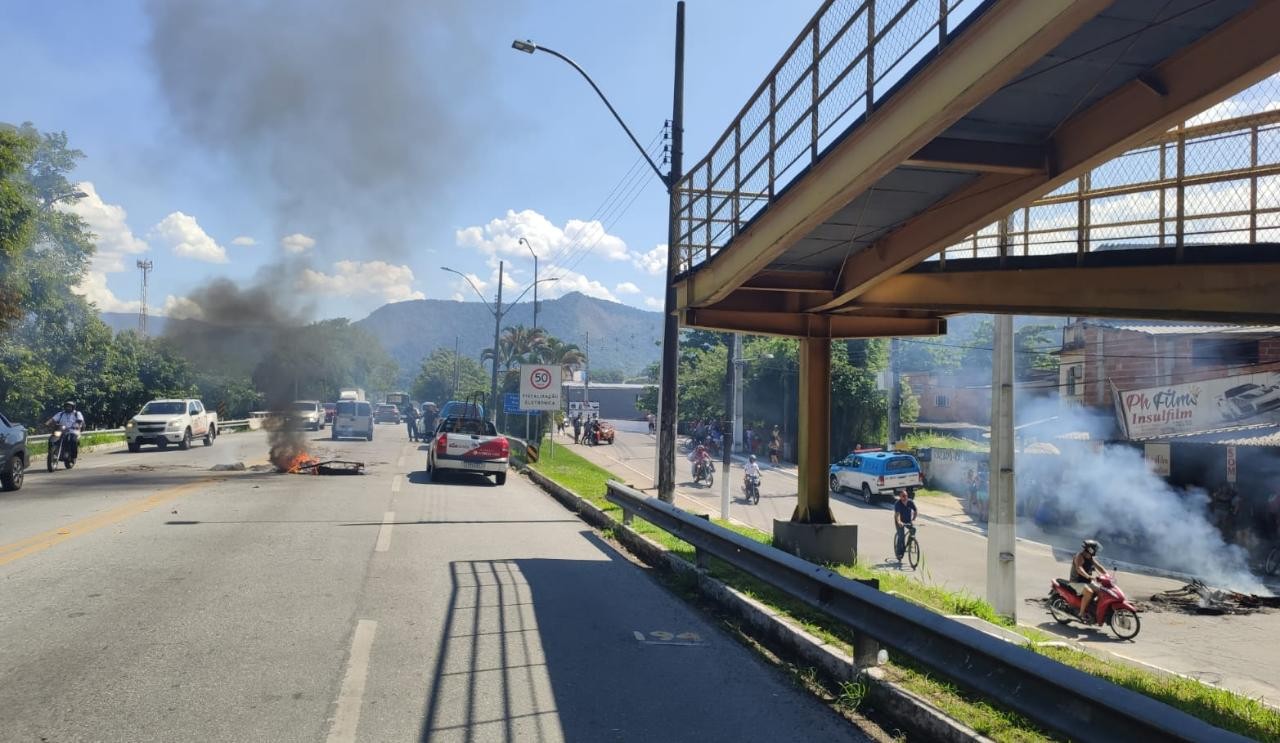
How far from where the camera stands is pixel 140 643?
563 cm

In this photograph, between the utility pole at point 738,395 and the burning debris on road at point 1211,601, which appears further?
the utility pole at point 738,395

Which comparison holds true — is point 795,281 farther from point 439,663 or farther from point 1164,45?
point 439,663

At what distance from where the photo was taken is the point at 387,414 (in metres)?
67.7

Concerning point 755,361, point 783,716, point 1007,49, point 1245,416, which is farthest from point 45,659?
point 755,361

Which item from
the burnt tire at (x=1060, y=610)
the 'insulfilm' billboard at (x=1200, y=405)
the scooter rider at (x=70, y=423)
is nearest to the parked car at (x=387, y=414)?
the scooter rider at (x=70, y=423)

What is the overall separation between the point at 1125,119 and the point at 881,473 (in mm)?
24542

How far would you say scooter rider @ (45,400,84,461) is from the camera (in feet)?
64.9

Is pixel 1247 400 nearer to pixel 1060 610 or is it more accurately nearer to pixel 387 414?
pixel 1060 610

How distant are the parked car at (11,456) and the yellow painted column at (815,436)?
12.9m

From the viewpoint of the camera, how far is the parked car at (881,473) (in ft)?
97.2

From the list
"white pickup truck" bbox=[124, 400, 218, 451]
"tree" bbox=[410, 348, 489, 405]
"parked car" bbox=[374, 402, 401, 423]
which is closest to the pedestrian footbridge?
"white pickup truck" bbox=[124, 400, 218, 451]

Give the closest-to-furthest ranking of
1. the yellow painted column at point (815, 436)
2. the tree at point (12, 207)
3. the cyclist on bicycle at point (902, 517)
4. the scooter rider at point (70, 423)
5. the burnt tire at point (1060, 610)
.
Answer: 1. the yellow painted column at point (815, 436)
2. the burnt tire at point (1060, 610)
3. the cyclist on bicycle at point (902, 517)
4. the scooter rider at point (70, 423)
5. the tree at point (12, 207)

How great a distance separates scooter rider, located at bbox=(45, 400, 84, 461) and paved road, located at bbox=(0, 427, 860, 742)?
9562 mm

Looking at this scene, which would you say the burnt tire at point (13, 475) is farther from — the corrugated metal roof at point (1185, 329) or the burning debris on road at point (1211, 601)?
the corrugated metal roof at point (1185, 329)
